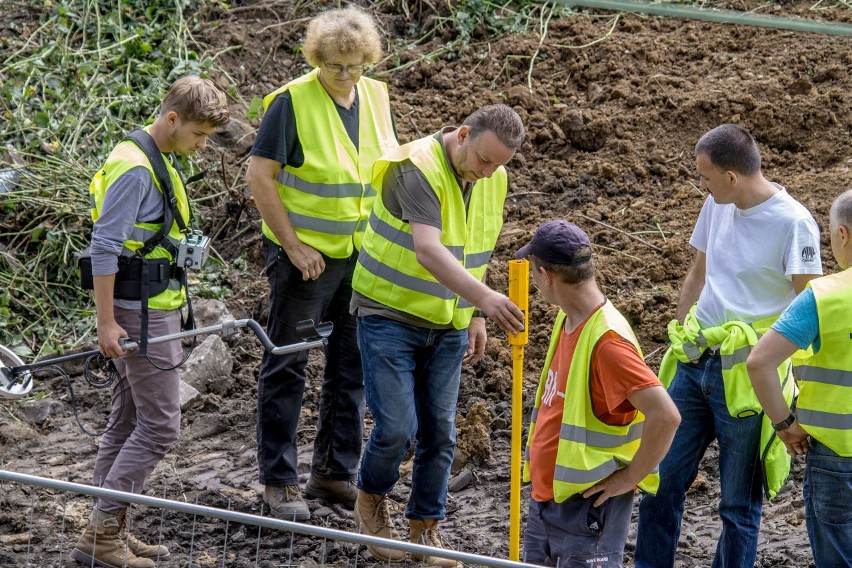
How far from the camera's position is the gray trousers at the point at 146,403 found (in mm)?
4801

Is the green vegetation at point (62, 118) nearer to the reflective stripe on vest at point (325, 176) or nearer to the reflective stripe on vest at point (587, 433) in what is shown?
the reflective stripe on vest at point (325, 176)

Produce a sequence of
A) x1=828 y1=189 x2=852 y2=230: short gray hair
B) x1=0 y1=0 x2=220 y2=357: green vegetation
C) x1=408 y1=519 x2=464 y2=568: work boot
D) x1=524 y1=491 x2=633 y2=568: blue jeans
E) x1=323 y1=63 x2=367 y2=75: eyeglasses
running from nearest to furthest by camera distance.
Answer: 1. x1=524 y1=491 x2=633 y2=568: blue jeans
2. x1=828 y1=189 x2=852 y2=230: short gray hair
3. x1=408 y1=519 x2=464 y2=568: work boot
4. x1=323 y1=63 x2=367 y2=75: eyeglasses
5. x1=0 y1=0 x2=220 y2=357: green vegetation

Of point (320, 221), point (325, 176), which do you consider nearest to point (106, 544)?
point (320, 221)

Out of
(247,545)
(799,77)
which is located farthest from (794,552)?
(799,77)

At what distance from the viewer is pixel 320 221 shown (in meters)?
5.29

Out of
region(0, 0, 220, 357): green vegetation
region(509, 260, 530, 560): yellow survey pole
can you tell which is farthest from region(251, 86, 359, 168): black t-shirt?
region(0, 0, 220, 357): green vegetation

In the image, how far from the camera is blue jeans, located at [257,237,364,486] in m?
5.36

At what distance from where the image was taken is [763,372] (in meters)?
4.04

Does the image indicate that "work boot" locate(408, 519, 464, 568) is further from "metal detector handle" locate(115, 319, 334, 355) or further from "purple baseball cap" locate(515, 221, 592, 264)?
"purple baseball cap" locate(515, 221, 592, 264)

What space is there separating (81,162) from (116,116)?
0.59 meters

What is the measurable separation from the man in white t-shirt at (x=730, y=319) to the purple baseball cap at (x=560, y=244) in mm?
958

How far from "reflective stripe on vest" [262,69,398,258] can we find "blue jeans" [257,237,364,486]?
0.13 meters

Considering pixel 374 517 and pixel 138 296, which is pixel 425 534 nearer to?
pixel 374 517

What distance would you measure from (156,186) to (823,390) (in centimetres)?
275
